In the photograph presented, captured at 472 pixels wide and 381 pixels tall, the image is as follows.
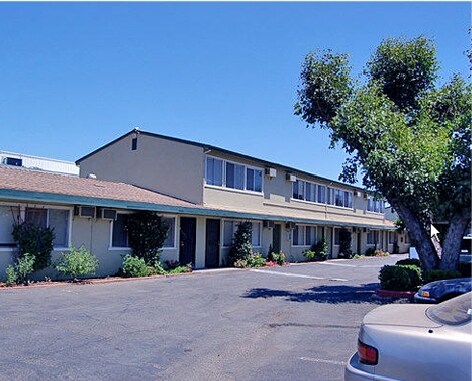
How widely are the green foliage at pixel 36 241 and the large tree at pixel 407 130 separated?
8714 mm

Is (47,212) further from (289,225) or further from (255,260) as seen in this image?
(289,225)

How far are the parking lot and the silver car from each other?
210 centimetres

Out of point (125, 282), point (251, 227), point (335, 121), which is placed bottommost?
point (125, 282)

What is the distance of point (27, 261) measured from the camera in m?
14.5

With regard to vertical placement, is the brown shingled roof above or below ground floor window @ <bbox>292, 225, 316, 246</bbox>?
above

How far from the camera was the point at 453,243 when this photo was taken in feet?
46.6

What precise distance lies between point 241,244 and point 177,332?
15429 millimetres

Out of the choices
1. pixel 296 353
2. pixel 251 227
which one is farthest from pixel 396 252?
pixel 296 353

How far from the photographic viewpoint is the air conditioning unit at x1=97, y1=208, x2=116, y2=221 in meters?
17.4

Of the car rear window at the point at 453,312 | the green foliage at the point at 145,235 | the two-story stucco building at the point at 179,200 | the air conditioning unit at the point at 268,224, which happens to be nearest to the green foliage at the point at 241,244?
the two-story stucco building at the point at 179,200

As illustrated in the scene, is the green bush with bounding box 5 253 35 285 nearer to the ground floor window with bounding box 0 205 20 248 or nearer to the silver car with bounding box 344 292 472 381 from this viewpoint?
the ground floor window with bounding box 0 205 20 248

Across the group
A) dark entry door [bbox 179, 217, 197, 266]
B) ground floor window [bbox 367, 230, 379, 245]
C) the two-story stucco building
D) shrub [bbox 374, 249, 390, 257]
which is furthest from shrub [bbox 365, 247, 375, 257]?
dark entry door [bbox 179, 217, 197, 266]

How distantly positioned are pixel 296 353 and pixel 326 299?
6312 millimetres

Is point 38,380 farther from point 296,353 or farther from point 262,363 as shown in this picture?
point 296,353
